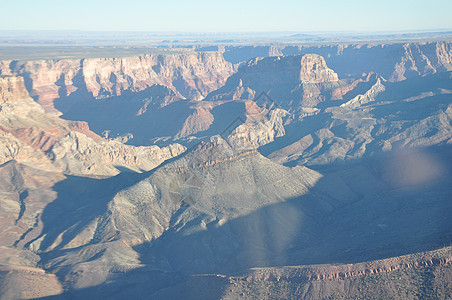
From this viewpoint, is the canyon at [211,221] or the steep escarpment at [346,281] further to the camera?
the canyon at [211,221]

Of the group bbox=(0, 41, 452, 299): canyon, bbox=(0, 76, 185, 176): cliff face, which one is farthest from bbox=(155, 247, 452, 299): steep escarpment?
bbox=(0, 76, 185, 176): cliff face

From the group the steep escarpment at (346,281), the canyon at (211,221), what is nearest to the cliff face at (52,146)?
the canyon at (211,221)

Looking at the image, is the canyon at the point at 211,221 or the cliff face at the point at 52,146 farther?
the cliff face at the point at 52,146

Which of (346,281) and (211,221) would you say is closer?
(346,281)

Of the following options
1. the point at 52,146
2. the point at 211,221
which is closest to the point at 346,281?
the point at 211,221

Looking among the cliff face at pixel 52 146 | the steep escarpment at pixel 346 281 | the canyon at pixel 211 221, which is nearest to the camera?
the steep escarpment at pixel 346 281

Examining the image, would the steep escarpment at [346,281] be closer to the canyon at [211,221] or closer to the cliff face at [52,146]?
the canyon at [211,221]

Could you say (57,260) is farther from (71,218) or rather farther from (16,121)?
(16,121)

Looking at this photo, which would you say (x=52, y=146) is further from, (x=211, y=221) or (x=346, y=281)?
(x=346, y=281)

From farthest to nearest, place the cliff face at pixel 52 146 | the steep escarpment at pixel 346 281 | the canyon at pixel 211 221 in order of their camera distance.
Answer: the cliff face at pixel 52 146
the canyon at pixel 211 221
the steep escarpment at pixel 346 281

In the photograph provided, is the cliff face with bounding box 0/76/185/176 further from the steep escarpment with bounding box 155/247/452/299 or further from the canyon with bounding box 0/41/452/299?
the steep escarpment with bounding box 155/247/452/299

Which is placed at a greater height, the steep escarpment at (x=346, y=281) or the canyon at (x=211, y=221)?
the steep escarpment at (x=346, y=281)

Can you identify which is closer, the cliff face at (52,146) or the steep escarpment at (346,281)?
the steep escarpment at (346,281)
